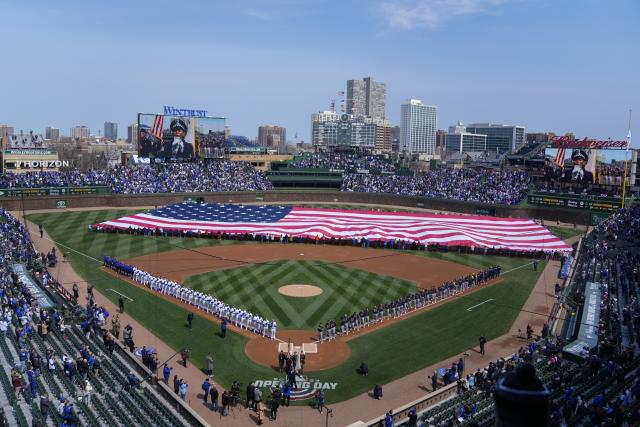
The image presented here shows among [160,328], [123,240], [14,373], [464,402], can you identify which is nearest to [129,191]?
[123,240]

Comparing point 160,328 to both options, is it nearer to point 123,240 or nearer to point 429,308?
point 429,308

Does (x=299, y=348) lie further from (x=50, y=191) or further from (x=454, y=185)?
(x=454, y=185)

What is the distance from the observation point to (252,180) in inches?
2911

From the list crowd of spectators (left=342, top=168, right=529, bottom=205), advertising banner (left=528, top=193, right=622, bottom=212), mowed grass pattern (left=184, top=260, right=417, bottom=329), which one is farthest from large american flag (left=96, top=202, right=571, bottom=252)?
crowd of spectators (left=342, top=168, right=529, bottom=205)

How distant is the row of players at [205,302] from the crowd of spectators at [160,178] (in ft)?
105

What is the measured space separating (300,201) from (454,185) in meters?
19.7

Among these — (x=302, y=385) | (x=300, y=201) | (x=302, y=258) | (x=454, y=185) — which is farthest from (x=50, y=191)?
(x=302, y=385)

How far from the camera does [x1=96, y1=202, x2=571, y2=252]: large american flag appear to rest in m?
41.5

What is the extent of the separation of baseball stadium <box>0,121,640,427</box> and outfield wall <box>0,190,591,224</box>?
24cm

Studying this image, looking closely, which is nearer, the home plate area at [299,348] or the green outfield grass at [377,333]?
the green outfield grass at [377,333]

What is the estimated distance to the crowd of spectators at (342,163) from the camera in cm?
8069

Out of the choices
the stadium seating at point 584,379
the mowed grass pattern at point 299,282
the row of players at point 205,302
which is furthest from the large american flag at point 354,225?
the row of players at point 205,302

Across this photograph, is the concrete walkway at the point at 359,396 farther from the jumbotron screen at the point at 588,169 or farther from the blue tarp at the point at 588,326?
the jumbotron screen at the point at 588,169

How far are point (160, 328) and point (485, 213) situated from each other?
1819 inches
